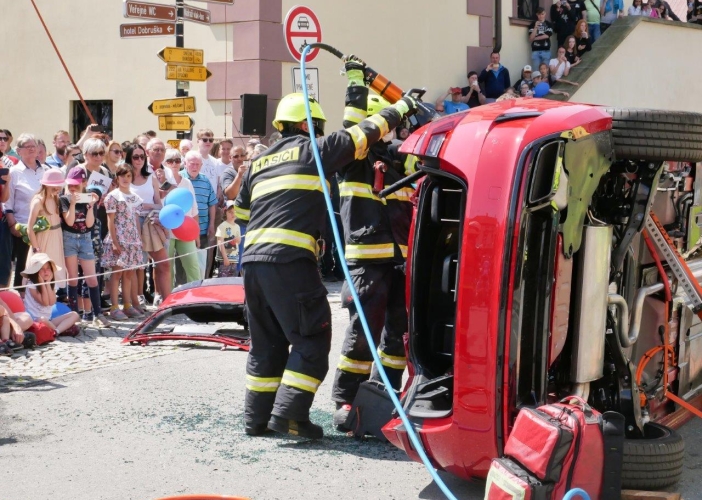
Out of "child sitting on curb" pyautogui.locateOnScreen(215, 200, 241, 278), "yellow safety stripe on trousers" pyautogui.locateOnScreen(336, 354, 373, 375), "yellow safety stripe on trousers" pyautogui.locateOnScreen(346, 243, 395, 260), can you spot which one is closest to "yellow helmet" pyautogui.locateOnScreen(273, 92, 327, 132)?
"yellow safety stripe on trousers" pyautogui.locateOnScreen(346, 243, 395, 260)

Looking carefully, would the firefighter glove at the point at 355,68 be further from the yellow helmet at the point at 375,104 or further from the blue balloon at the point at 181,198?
the blue balloon at the point at 181,198

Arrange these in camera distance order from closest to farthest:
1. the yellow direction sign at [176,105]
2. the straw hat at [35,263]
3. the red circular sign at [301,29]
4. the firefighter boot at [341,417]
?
1. the firefighter boot at [341,417]
2. the straw hat at [35,263]
3. the red circular sign at [301,29]
4. the yellow direction sign at [176,105]

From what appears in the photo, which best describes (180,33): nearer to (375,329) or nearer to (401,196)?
(401,196)

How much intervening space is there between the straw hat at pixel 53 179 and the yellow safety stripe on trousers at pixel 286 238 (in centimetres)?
418

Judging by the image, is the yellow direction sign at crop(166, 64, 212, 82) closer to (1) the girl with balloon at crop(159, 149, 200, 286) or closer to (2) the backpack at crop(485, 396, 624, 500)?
(1) the girl with balloon at crop(159, 149, 200, 286)

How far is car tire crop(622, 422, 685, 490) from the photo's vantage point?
192 inches

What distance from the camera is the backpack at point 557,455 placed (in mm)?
4203

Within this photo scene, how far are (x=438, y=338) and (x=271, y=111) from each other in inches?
418

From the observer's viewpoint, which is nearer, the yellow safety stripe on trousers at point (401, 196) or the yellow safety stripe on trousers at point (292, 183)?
the yellow safety stripe on trousers at point (292, 183)

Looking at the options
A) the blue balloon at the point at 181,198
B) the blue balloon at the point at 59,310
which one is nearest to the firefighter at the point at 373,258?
the blue balloon at the point at 59,310

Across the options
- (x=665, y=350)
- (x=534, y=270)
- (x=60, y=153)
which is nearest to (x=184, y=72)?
(x=60, y=153)

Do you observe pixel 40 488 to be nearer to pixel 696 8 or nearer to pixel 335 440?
pixel 335 440

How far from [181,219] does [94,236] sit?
86 centimetres

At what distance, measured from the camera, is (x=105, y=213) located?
10820 millimetres
